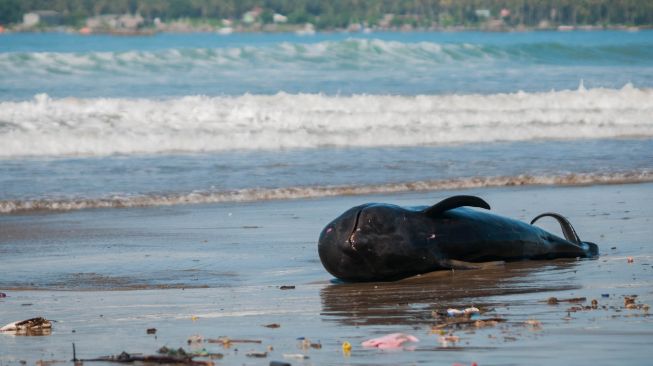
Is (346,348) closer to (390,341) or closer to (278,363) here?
(390,341)

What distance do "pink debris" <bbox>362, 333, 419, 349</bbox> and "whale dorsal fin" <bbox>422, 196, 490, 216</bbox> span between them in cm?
201

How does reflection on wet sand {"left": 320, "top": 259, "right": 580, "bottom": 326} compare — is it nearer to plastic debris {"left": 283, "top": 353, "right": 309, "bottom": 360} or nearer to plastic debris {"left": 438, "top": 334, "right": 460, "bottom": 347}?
plastic debris {"left": 438, "top": 334, "right": 460, "bottom": 347}

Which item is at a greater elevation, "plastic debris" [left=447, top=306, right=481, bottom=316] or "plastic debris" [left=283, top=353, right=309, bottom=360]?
"plastic debris" [left=283, top=353, right=309, bottom=360]

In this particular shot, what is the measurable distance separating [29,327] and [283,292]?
5.87 feet

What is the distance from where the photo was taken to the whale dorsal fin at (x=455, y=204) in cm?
801

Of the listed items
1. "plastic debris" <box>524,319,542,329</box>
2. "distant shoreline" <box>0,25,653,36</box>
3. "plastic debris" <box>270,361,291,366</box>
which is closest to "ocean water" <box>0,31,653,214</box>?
"plastic debris" <box>524,319,542,329</box>

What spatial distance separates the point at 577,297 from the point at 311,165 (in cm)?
875

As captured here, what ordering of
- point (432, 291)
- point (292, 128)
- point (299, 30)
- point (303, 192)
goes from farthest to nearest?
1. point (299, 30)
2. point (292, 128)
3. point (303, 192)
4. point (432, 291)

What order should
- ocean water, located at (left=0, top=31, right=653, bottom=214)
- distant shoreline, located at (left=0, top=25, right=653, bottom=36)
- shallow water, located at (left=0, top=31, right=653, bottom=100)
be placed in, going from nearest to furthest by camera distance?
ocean water, located at (left=0, top=31, right=653, bottom=214)
shallow water, located at (left=0, top=31, right=653, bottom=100)
distant shoreline, located at (left=0, top=25, right=653, bottom=36)

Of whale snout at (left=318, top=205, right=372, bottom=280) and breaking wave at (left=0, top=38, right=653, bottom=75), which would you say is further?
breaking wave at (left=0, top=38, right=653, bottom=75)

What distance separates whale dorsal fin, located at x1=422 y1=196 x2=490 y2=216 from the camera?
8008mm

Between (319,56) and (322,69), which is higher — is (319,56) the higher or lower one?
the higher one

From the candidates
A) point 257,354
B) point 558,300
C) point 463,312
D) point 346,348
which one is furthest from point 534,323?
point 257,354

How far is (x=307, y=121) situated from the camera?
21.3 meters
